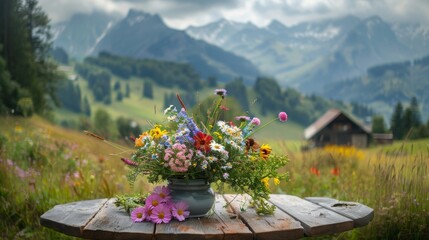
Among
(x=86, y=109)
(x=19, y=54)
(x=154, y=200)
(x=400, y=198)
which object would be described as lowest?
(x=86, y=109)

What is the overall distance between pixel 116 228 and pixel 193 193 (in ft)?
1.86

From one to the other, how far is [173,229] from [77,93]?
636 feet

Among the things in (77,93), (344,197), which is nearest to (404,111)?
(344,197)

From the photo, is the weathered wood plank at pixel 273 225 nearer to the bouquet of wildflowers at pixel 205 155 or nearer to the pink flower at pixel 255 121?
the bouquet of wildflowers at pixel 205 155

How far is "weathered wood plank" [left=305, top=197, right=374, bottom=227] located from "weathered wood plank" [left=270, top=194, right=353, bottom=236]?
0.08 m

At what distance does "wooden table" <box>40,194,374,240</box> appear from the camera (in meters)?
2.89

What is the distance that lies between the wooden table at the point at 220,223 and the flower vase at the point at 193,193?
0.25ft

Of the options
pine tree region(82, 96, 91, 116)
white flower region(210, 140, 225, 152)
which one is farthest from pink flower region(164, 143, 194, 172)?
pine tree region(82, 96, 91, 116)

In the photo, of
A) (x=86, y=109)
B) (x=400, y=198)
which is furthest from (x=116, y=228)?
(x=86, y=109)

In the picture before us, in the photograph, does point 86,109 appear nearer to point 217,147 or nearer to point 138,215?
point 138,215

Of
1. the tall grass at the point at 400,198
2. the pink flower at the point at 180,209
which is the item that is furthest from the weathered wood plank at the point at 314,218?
the tall grass at the point at 400,198

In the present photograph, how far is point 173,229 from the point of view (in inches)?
115

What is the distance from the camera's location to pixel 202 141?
3111mm

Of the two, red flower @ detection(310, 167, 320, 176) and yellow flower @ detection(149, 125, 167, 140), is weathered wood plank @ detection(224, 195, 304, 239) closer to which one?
yellow flower @ detection(149, 125, 167, 140)
